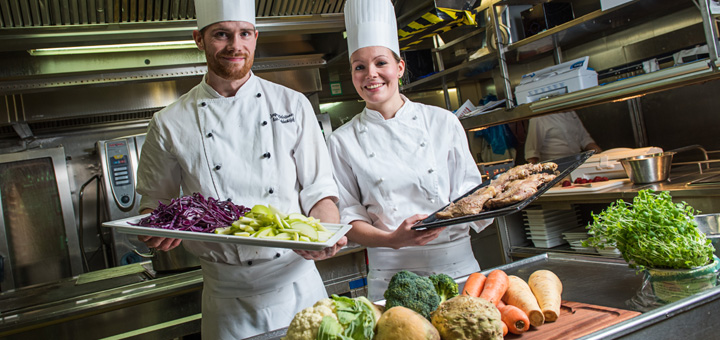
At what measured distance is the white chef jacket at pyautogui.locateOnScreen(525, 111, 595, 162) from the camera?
455 centimetres

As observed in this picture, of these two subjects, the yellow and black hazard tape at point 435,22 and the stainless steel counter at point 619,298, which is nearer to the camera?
the stainless steel counter at point 619,298

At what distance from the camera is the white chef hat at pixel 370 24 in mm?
2258

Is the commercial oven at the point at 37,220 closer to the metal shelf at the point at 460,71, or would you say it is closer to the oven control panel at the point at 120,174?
the oven control panel at the point at 120,174

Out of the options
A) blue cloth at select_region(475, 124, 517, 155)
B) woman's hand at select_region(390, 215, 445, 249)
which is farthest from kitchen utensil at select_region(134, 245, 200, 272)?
blue cloth at select_region(475, 124, 517, 155)

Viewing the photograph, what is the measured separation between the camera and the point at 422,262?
84.6 inches

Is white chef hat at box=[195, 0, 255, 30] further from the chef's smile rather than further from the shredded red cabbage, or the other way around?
the shredded red cabbage

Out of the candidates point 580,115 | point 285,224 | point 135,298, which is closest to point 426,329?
point 285,224

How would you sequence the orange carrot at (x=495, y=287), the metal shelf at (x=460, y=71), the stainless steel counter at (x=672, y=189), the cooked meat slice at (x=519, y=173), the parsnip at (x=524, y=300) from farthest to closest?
the metal shelf at (x=460, y=71) < the stainless steel counter at (x=672, y=189) < the cooked meat slice at (x=519, y=173) < the orange carrot at (x=495, y=287) < the parsnip at (x=524, y=300)

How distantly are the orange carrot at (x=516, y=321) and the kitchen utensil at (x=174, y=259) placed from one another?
7.45 feet

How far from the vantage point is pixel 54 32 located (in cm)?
342

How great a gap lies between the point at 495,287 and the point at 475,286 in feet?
0.25

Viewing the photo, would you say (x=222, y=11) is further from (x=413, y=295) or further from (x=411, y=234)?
(x=413, y=295)

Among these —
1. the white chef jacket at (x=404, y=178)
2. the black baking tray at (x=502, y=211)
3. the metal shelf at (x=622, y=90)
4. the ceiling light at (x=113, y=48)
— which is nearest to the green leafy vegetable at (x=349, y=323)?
the black baking tray at (x=502, y=211)

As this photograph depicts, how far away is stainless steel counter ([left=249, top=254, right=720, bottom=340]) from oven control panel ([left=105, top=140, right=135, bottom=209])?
384 centimetres
